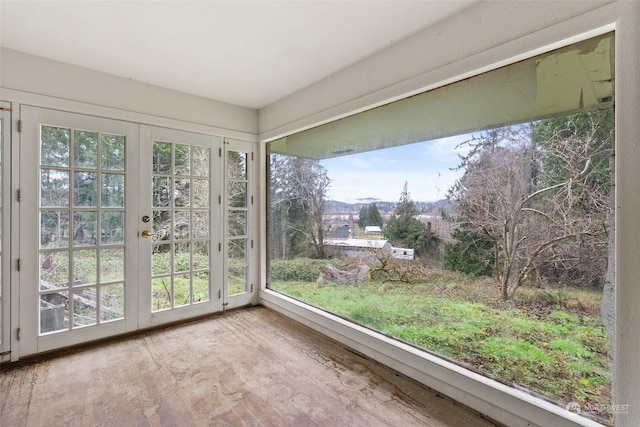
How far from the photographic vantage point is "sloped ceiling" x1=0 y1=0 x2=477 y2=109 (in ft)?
6.04

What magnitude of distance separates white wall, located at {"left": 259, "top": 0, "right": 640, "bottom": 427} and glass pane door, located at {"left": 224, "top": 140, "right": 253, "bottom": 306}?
1349 mm

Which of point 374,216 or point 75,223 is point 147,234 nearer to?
point 75,223

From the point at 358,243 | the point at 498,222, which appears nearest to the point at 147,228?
the point at 358,243

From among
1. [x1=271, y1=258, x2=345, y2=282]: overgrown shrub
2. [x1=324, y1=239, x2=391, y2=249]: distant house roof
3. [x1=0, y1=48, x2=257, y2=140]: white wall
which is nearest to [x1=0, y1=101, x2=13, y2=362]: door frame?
[x1=0, y1=48, x2=257, y2=140]: white wall

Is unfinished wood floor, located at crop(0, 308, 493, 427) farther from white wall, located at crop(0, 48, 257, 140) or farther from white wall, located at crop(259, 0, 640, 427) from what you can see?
white wall, located at crop(0, 48, 257, 140)

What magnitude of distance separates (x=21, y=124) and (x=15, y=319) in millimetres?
1582

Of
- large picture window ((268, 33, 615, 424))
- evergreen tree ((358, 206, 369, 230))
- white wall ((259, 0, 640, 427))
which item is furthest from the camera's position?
evergreen tree ((358, 206, 369, 230))

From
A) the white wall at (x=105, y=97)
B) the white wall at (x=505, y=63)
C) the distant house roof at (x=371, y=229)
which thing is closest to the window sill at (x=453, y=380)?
the white wall at (x=505, y=63)

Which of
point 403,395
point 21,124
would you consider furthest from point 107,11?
point 403,395

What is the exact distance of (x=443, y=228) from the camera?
6.85 ft

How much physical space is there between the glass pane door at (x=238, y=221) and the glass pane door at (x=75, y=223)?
103 cm

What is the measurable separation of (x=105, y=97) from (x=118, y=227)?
4.05 ft

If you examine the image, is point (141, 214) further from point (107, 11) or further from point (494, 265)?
point (494, 265)

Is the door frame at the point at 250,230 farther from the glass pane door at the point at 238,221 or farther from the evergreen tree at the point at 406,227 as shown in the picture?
the evergreen tree at the point at 406,227
